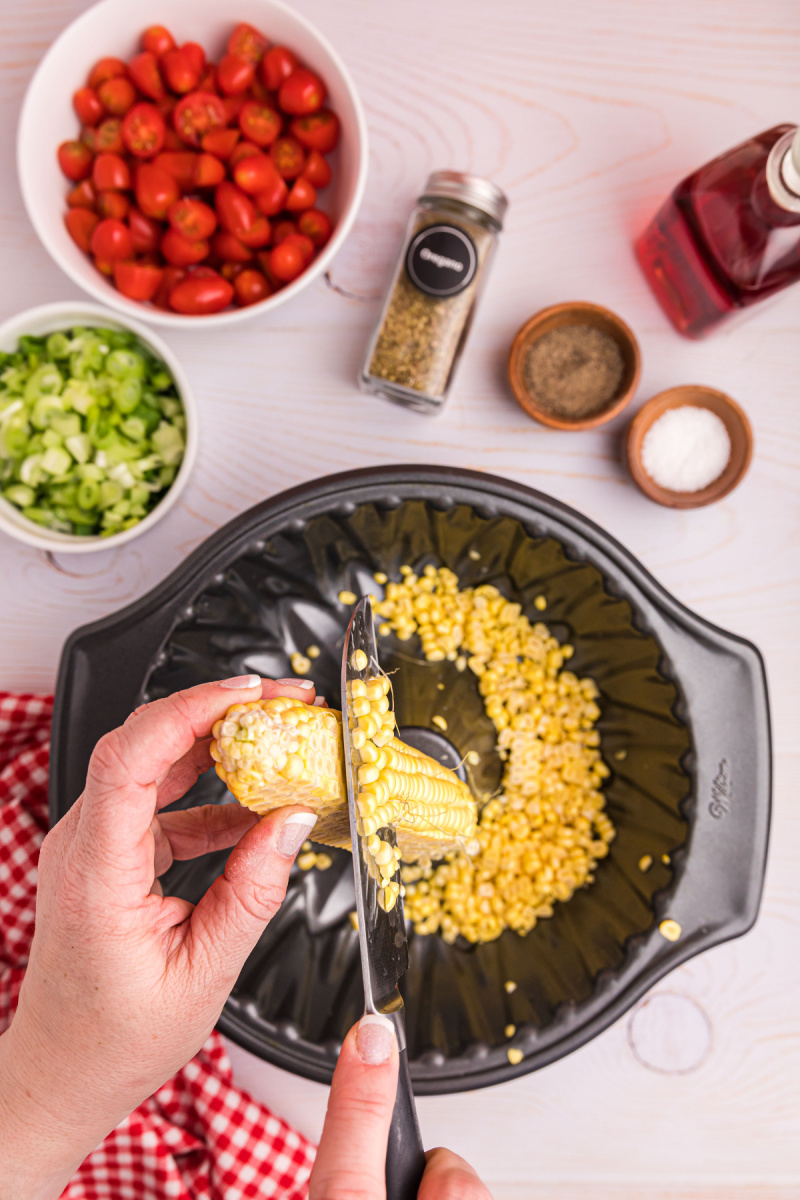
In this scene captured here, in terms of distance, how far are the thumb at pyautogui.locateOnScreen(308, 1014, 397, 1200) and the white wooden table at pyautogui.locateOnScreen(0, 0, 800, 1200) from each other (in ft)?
2.59

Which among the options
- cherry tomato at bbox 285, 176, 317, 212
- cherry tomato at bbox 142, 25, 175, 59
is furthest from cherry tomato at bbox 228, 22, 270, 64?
cherry tomato at bbox 285, 176, 317, 212

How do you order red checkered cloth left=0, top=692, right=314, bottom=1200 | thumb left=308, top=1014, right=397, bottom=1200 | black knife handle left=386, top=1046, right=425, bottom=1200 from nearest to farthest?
thumb left=308, top=1014, right=397, bottom=1200 < black knife handle left=386, top=1046, right=425, bottom=1200 < red checkered cloth left=0, top=692, right=314, bottom=1200

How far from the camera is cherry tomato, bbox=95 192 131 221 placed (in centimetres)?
148

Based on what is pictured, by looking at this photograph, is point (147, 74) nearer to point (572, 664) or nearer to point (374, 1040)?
point (572, 664)

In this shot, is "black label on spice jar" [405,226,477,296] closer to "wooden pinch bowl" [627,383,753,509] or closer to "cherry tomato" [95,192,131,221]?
"wooden pinch bowl" [627,383,753,509]

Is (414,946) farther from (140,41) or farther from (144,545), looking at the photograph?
(140,41)

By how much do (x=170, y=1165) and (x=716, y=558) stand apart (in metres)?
1.57

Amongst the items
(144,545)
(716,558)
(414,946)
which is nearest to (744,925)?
(414,946)

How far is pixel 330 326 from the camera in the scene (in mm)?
1601

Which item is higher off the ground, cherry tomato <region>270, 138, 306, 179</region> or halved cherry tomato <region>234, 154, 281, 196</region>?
cherry tomato <region>270, 138, 306, 179</region>

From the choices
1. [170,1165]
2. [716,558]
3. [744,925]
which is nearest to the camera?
[744,925]

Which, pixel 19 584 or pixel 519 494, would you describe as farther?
pixel 19 584

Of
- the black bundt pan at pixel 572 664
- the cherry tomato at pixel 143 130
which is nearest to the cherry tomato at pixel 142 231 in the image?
the cherry tomato at pixel 143 130

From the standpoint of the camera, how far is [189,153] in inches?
59.1
